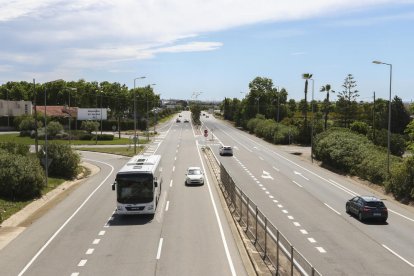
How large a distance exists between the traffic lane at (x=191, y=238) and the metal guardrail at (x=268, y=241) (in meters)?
1.15

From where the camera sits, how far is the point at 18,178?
32562 mm

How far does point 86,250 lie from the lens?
2048cm

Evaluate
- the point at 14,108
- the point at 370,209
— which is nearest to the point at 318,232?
the point at 370,209

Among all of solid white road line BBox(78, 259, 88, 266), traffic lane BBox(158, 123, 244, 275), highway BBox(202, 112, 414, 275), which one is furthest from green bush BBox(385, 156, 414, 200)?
solid white road line BBox(78, 259, 88, 266)

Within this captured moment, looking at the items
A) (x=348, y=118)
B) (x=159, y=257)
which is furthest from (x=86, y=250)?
(x=348, y=118)

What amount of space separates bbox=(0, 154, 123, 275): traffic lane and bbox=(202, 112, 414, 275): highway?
430 inches

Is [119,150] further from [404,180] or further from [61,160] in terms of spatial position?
[404,180]

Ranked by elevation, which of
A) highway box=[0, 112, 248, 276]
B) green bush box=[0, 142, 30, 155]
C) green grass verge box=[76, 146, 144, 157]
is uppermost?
green bush box=[0, 142, 30, 155]

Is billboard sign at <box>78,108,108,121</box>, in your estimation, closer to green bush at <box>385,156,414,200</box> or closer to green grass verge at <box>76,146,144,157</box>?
green grass verge at <box>76,146,144,157</box>

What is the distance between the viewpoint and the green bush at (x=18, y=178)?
3225 cm

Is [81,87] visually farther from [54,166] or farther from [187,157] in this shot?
[54,166]

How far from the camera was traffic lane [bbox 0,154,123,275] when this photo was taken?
61.6 feet

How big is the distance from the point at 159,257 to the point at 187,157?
43.9 meters

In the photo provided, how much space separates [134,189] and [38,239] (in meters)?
5.54
